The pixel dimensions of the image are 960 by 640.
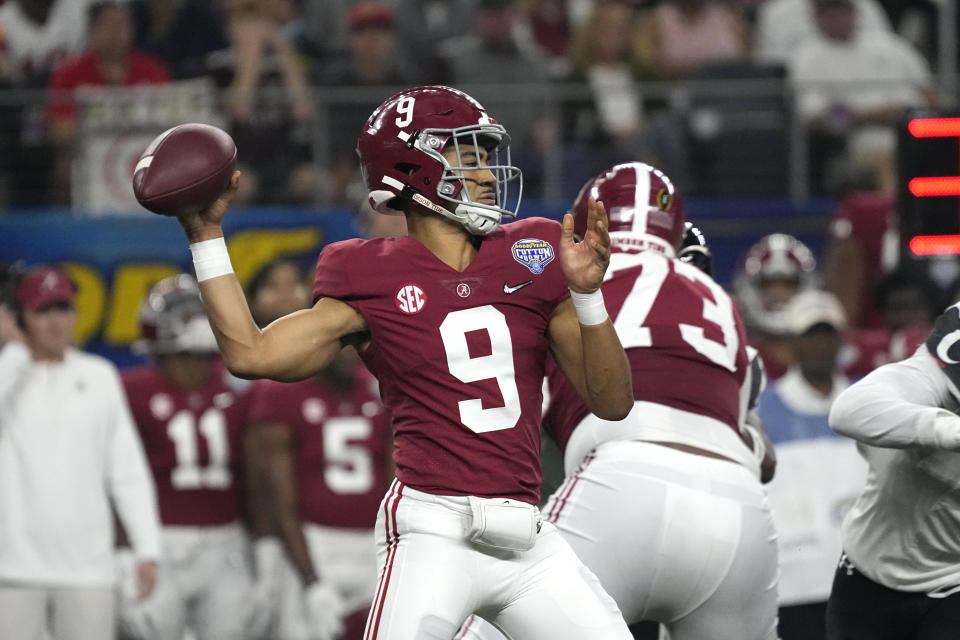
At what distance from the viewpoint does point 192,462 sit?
7.26m

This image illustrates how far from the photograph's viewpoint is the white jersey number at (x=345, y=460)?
7.30 m

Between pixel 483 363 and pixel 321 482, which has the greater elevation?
pixel 483 363

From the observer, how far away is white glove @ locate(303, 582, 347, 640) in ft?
23.0

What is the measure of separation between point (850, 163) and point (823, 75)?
35.0 inches

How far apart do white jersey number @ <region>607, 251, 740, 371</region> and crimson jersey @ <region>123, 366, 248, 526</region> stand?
351 cm

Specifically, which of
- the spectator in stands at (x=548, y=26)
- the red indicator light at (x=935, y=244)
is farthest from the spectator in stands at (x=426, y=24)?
the red indicator light at (x=935, y=244)

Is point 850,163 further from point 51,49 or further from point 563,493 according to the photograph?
point 563,493

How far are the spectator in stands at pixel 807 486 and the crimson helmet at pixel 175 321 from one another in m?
2.72

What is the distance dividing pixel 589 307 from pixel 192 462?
4236mm

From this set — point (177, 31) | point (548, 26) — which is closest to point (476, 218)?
point (177, 31)

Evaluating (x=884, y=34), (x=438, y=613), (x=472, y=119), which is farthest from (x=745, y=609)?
(x=884, y=34)

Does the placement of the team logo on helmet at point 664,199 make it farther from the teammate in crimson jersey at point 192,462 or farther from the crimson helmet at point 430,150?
the teammate in crimson jersey at point 192,462

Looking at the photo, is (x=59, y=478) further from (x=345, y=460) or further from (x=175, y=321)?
(x=345, y=460)

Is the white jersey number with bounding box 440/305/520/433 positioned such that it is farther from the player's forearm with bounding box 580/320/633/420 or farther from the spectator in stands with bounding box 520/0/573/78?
the spectator in stands with bounding box 520/0/573/78
